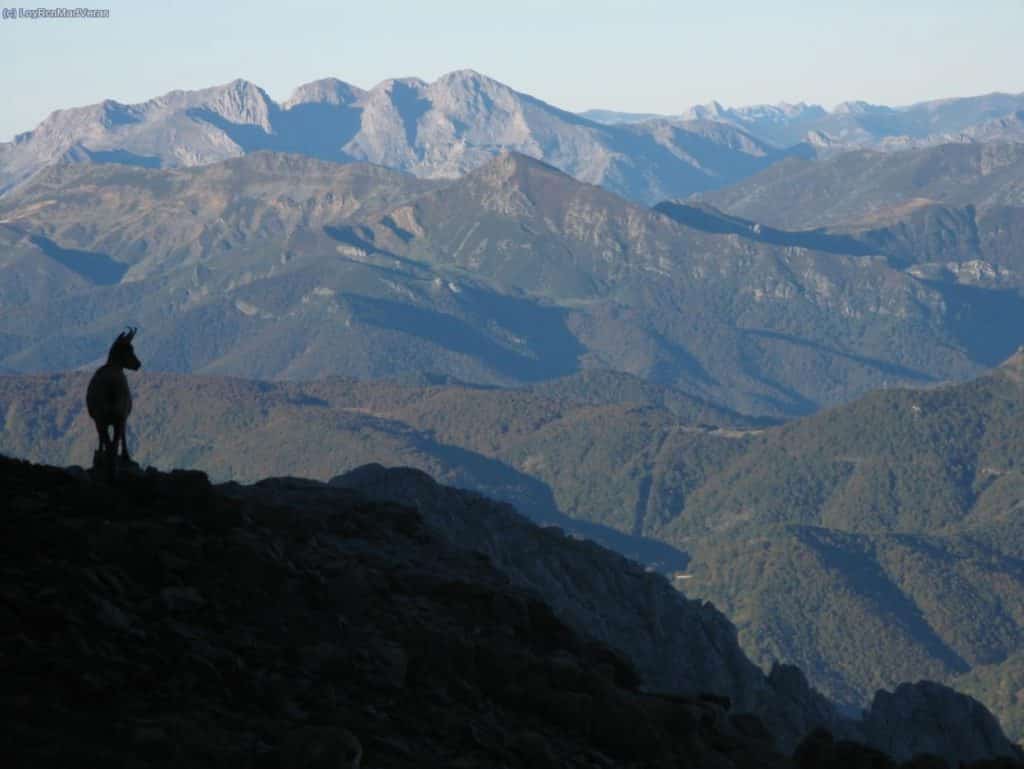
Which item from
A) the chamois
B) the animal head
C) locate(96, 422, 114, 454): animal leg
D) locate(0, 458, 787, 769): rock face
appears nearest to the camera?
locate(0, 458, 787, 769): rock face

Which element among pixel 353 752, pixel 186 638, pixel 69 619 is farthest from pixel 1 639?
pixel 353 752

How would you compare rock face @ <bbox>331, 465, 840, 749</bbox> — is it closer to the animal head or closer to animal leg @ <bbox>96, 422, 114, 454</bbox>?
animal leg @ <bbox>96, 422, 114, 454</bbox>

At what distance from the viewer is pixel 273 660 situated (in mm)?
43281

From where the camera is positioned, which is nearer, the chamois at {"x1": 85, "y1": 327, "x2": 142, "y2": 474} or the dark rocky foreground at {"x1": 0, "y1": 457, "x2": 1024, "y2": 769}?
the dark rocky foreground at {"x1": 0, "y1": 457, "x2": 1024, "y2": 769}

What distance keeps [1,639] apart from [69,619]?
1992 mm

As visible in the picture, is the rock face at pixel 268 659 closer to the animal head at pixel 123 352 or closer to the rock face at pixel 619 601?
the animal head at pixel 123 352

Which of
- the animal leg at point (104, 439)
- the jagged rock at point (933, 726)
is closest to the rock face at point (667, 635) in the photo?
the jagged rock at point (933, 726)

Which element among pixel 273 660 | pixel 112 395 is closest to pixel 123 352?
pixel 112 395

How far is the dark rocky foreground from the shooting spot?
120 ft

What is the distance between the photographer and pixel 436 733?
42.5 metres

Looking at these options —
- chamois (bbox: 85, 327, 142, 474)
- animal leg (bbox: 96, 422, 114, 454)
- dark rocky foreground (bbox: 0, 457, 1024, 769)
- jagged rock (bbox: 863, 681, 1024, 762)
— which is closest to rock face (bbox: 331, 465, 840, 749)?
jagged rock (bbox: 863, 681, 1024, 762)

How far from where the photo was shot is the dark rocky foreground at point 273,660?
3650cm

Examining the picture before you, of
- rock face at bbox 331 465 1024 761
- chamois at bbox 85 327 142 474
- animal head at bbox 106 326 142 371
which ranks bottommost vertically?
rock face at bbox 331 465 1024 761

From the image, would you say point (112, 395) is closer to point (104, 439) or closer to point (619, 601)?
point (104, 439)
